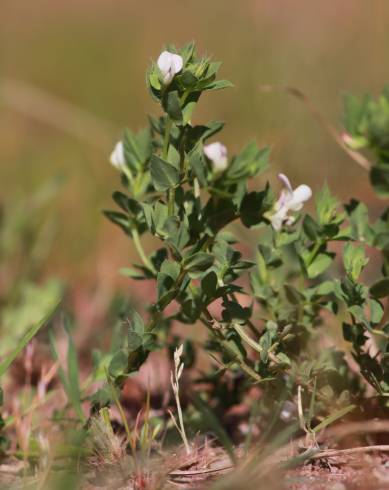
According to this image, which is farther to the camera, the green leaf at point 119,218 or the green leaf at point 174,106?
the green leaf at point 119,218

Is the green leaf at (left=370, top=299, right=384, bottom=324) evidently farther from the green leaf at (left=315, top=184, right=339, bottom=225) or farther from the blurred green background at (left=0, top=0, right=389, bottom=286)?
the blurred green background at (left=0, top=0, right=389, bottom=286)

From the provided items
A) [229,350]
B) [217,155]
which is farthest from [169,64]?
[229,350]

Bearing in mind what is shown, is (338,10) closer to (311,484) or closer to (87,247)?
(87,247)

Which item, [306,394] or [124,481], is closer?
[124,481]

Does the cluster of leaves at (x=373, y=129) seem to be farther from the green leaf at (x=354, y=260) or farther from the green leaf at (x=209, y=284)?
the green leaf at (x=209, y=284)

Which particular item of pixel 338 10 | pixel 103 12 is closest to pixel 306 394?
pixel 338 10

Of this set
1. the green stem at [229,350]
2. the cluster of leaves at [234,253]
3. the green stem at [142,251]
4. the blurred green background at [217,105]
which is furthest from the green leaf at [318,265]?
the blurred green background at [217,105]
